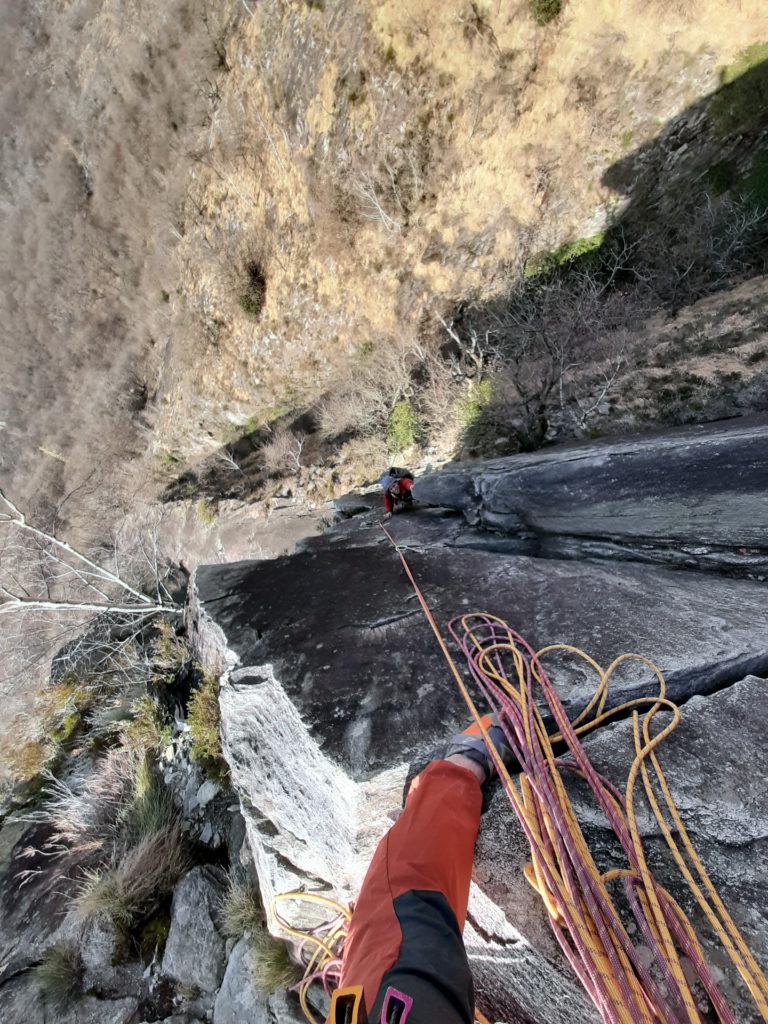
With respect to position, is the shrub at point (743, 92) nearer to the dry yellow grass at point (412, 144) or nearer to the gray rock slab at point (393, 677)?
the dry yellow grass at point (412, 144)

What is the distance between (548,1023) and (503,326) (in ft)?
30.6

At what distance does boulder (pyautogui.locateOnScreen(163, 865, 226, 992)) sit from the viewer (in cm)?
396

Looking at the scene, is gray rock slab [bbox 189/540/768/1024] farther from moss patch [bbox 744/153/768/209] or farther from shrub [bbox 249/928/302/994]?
moss patch [bbox 744/153/768/209]

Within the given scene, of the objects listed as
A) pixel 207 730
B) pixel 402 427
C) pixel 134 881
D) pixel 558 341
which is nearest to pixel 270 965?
pixel 134 881

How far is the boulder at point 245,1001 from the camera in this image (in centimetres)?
338

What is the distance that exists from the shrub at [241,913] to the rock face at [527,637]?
1.92 feet

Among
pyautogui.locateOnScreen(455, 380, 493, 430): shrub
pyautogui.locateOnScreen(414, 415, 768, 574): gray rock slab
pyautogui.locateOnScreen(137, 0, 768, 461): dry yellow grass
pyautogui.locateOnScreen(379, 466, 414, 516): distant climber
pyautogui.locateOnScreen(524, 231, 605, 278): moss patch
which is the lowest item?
pyautogui.locateOnScreen(414, 415, 768, 574): gray rock slab

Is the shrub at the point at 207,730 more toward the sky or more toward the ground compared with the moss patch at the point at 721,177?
more toward the ground

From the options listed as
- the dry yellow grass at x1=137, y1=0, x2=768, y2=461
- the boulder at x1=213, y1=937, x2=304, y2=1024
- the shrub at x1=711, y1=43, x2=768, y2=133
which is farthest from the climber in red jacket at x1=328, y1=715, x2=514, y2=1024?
the shrub at x1=711, y1=43, x2=768, y2=133

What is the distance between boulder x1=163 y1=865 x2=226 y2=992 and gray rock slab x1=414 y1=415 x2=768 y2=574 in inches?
189

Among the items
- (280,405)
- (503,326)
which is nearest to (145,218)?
(280,405)

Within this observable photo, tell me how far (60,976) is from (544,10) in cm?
1463

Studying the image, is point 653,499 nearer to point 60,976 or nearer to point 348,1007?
point 348,1007

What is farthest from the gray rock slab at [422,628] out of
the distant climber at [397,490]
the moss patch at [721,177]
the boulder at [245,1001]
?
the moss patch at [721,177]
